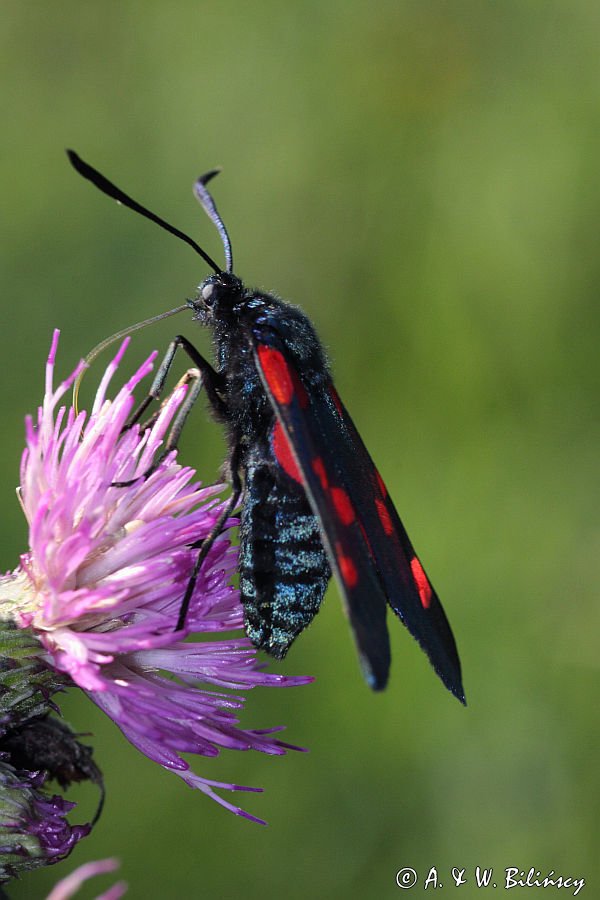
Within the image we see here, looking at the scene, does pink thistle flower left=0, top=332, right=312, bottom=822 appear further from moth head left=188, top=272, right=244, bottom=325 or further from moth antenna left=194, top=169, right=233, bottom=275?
moth antenna left=194, top=169, right=233, bottom=275

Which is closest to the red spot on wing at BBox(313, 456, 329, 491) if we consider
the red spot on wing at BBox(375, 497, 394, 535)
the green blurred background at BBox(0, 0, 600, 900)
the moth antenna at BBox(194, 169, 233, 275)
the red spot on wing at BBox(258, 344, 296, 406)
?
the red spot on wing at BBox(258, 344, 296, 406)

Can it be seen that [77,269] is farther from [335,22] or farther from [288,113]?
[335,22]

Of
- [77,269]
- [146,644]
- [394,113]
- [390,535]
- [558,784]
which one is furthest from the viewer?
[394,113]

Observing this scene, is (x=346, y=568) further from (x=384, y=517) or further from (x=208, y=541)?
(x=384, y=517)

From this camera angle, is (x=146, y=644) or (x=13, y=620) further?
(x=13, y=620)

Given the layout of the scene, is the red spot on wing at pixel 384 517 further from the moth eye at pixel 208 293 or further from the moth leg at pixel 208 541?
the moth eye at pixel 208 293

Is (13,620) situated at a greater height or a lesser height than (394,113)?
lesser

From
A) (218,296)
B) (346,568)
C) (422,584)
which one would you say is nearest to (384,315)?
(218,296)

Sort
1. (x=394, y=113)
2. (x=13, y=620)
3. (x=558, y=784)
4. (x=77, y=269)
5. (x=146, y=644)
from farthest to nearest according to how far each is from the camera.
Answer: (x=394, y=113) → (x=77, y=269) → (x=558, y=784) → (x=13, y=620) → (x=146, y=644)

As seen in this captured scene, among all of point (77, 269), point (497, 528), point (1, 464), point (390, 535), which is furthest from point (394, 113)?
point (390, 535)
